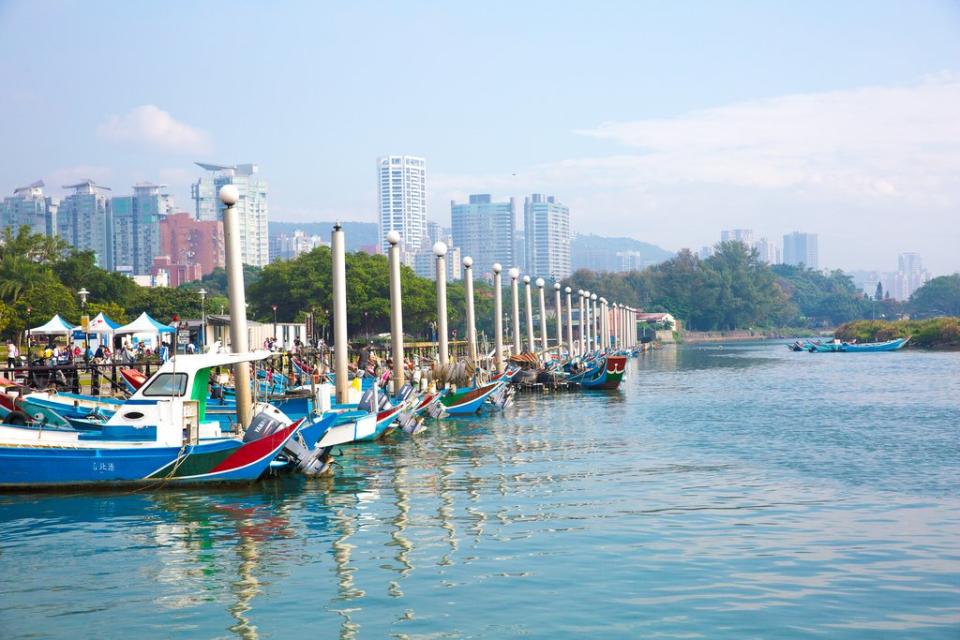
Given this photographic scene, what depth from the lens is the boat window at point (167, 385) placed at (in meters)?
21.6

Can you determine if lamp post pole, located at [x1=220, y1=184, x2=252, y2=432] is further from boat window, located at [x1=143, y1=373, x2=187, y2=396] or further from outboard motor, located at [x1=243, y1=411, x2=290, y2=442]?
outboard motor, located at [x1=243, y1=411, x2=290, y2=442]

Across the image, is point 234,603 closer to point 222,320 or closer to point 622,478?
point 622,478

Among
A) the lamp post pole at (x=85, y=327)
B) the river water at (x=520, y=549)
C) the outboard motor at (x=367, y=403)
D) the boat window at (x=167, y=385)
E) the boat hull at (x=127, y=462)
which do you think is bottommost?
the river water at (x=520, y=549)

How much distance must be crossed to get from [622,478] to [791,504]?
4277 millimetres

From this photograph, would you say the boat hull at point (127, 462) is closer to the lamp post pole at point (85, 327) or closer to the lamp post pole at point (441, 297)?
the lamp post pole at point (85, 327)

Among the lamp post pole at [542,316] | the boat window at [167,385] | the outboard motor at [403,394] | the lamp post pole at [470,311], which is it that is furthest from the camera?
the lamp post pole at [542,316]

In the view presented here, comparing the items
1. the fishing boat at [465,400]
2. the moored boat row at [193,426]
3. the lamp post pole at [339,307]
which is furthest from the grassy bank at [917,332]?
the lamp post pole at [339,307]

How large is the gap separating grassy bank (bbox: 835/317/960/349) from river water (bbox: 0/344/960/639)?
294 feet

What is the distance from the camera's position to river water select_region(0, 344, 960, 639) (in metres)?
12.4

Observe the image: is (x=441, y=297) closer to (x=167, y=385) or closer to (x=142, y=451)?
(x=167, y=385)

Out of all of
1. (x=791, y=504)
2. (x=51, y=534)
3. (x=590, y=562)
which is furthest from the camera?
(x=791, y=504)

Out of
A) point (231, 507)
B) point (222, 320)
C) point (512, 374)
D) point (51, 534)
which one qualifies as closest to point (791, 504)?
point (231, 507)

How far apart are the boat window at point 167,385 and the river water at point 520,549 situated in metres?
2.22

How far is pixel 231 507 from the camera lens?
1931cm
